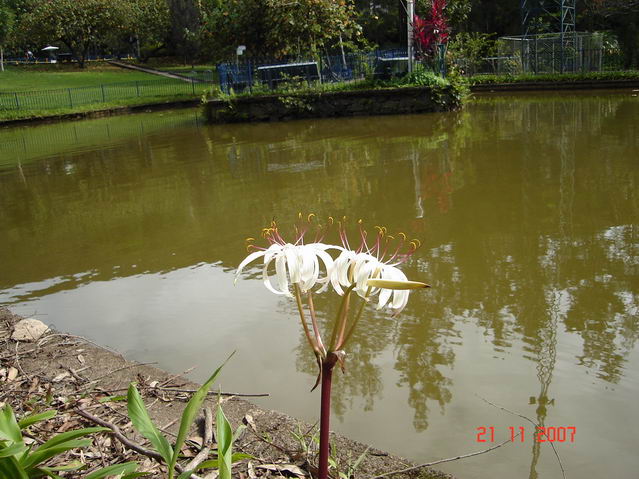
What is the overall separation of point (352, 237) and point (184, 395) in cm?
341

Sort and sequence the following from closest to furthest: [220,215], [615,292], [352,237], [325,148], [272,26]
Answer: [615,292] → [352,237] → [220,215] → [325,148] → [272,26]

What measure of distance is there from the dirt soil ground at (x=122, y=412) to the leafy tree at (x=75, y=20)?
44.5 metres

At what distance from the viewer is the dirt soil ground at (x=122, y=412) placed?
254 centimetres

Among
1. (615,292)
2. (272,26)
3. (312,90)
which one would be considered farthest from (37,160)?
(615,292)

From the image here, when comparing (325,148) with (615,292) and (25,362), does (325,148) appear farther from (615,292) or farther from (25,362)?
(25,362)

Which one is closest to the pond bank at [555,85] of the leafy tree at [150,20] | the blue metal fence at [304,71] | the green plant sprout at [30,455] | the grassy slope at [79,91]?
the blue metal fence at [304,71]

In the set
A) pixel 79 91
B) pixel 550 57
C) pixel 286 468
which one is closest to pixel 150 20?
pixel 79 91

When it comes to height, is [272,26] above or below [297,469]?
above

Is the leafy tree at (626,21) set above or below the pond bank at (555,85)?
above

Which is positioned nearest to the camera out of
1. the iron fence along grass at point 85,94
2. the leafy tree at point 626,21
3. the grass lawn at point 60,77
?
the leafy tree at point 626,21

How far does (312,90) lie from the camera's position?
747 inches

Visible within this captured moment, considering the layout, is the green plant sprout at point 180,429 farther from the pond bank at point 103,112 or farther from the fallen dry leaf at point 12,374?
the pond bank at point 103,112

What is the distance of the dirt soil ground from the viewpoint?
Result: 8.35 feet

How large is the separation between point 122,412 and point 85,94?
3036 cm
